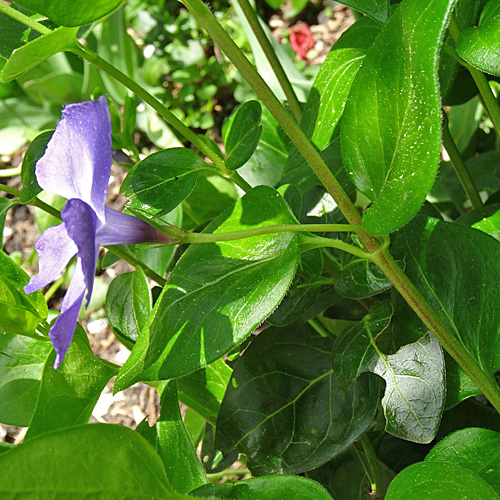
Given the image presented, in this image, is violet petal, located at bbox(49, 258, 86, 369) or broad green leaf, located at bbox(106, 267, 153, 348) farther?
broad green leaf, located at bbox(106, 267, 153, 348)

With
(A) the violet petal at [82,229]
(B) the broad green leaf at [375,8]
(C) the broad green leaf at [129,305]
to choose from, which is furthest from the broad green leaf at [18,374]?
(B) the broad green leaf at [375,8]

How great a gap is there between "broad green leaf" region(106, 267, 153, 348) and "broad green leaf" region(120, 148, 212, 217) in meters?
0.13

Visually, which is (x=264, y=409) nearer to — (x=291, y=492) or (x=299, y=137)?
(x=291, y=492)

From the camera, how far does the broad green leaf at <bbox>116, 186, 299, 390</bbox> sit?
43 cm

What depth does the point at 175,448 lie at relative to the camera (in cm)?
52

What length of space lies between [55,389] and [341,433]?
0.27 m

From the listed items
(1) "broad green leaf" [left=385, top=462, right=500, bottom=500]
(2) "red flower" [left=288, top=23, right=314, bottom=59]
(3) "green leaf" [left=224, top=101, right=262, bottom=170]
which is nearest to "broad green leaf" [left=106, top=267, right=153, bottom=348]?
(3) "green leaf" [left=224, top=101, right=262, bottom=170]

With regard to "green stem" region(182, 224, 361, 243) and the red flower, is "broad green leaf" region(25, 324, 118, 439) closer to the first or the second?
"green stem" region(182, 224, 361, 243)

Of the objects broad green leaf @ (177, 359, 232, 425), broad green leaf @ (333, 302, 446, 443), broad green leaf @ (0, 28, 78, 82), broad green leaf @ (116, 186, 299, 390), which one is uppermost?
broad green leaf @ (0, 28, 78, 82)

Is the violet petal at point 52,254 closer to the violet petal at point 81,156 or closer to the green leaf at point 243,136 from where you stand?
the violet petal at point 81,156

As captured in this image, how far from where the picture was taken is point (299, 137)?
15.9 inches

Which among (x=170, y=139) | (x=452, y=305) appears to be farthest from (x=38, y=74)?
(x=452, y=305)

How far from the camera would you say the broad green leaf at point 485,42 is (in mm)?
435

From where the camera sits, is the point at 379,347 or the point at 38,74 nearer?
the point at 379,347
